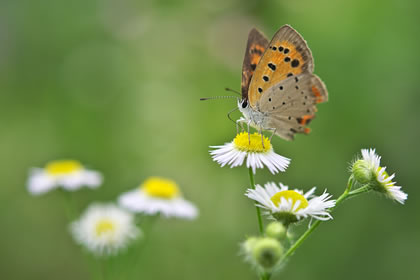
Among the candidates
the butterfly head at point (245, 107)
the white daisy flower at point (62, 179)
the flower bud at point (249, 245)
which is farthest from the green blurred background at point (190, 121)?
the flower bud at point (249, 245)

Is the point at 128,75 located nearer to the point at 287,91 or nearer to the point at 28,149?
the point at 28,149

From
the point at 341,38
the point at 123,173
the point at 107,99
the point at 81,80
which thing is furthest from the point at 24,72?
the point at 341,38

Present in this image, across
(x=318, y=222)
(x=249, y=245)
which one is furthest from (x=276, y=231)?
(x=318, y=222)

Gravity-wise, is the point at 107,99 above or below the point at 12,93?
below

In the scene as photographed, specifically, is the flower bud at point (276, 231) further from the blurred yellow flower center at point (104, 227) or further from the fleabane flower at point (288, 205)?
the blurred yellow flower center at point (104, 227)

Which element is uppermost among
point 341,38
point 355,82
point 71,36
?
point 71,36

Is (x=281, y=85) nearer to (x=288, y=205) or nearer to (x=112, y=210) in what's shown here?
(x=288, y=205)

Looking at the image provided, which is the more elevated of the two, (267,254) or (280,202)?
(280,202)
